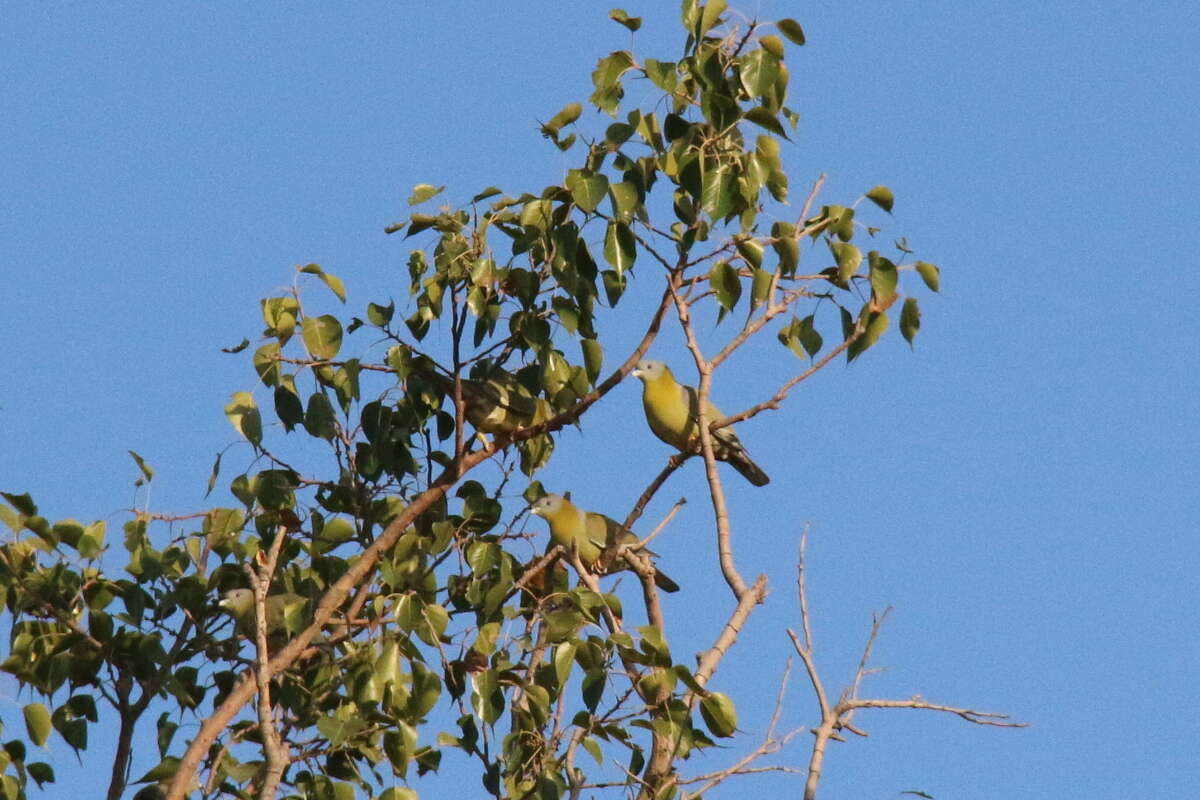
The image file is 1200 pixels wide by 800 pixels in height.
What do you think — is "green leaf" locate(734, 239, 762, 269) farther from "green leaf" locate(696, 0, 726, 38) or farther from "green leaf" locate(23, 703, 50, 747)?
"green leaf" locate(23, 703, 50, 747)

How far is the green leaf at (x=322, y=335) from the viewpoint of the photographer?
4.89 m

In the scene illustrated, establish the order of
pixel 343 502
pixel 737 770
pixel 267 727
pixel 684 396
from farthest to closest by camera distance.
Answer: pixel 684 396, pixel 343 502, pixel 737 770, pixel 267 727

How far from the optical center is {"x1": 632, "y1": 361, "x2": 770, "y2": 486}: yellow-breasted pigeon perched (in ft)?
22.9

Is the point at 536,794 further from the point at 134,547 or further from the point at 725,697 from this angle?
the point at 134,547

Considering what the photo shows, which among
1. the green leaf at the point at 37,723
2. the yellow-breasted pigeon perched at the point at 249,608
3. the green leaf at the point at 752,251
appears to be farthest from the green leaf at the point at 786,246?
the green leaf at the point at 37,723

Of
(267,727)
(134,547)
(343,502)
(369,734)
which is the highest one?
(343,502)

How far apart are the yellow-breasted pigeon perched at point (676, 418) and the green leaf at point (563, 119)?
6.62ft

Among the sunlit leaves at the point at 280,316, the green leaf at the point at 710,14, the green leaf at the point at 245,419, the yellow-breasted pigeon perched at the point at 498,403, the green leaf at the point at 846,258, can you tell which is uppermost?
the green leaf at the point at 710,14

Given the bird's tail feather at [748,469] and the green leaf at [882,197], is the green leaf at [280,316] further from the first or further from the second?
the bird's tail feather at [748,469]

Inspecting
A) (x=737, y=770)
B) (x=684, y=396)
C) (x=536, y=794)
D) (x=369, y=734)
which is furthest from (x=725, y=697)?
(x=684, y=396)

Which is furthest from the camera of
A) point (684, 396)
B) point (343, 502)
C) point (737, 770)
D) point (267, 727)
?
point (684, 396)

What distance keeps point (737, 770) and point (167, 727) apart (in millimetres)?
1734

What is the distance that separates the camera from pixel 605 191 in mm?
4582

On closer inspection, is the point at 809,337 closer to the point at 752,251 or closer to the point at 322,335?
the point at 752,251
